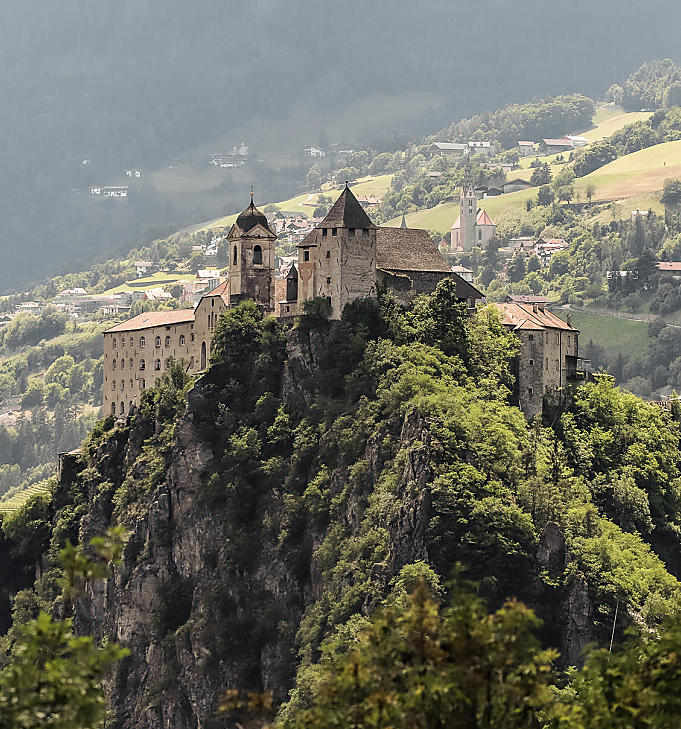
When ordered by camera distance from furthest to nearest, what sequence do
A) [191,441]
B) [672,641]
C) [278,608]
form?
1. [191,441]
2. [278,608]
3. [672,641]

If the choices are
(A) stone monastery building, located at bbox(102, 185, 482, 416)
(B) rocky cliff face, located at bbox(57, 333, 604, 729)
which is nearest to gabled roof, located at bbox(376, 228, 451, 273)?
(A) stone monastery building, located at bbox(102, 185, 482, 416)

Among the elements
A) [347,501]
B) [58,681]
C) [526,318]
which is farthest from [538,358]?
[58,681]

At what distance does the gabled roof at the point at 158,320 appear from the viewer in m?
117

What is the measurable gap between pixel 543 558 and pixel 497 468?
246 inches

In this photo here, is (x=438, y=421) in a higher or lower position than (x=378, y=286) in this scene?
lower

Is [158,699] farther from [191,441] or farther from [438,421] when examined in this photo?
[438,421]

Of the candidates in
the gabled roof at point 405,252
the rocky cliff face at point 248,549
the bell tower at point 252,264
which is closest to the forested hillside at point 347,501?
the rocky cliff face at point 248,549

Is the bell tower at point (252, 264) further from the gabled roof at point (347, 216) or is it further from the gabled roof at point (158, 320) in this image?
the gabled roof at point (347, 216)

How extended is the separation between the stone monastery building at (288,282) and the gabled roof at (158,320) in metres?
0.10

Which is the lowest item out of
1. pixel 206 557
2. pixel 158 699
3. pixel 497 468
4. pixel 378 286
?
pixel 158 699

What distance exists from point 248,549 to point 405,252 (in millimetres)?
20263

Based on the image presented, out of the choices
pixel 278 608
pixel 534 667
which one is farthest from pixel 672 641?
pixel 278 608

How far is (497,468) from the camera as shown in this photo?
3600 inches

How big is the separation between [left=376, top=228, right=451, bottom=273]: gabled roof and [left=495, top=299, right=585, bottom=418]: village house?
5.42 m
